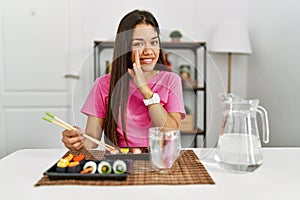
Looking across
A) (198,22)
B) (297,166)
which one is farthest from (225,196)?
(198,22)

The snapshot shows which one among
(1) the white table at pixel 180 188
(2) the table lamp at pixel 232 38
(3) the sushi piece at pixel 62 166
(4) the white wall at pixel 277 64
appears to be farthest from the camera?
(2) the table lamp at pixel 232 38

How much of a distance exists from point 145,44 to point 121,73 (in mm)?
115

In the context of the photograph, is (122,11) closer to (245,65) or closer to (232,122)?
(245,65)

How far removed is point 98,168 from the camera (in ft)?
2.80

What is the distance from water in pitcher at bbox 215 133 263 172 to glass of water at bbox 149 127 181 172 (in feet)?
0.38

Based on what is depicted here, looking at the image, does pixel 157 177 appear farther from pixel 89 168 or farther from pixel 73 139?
pixel 73 139

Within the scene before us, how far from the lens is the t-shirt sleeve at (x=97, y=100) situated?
109cm

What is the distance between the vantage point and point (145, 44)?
3.35 feet

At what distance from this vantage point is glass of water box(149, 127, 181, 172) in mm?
853

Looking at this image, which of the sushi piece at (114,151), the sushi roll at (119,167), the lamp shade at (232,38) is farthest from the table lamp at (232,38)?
the sushi roll at (119,167)

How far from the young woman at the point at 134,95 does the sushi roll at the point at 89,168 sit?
176 mm

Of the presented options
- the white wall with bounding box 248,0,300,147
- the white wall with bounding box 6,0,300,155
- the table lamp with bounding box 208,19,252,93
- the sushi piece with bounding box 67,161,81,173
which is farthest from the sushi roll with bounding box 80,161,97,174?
the table lamp with bounding box 208,19,252,93

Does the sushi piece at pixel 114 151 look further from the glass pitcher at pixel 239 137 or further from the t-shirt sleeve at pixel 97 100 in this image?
the glass pitcher at pixel 239 137

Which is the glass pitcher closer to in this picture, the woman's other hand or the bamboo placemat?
the bamboo placemat
